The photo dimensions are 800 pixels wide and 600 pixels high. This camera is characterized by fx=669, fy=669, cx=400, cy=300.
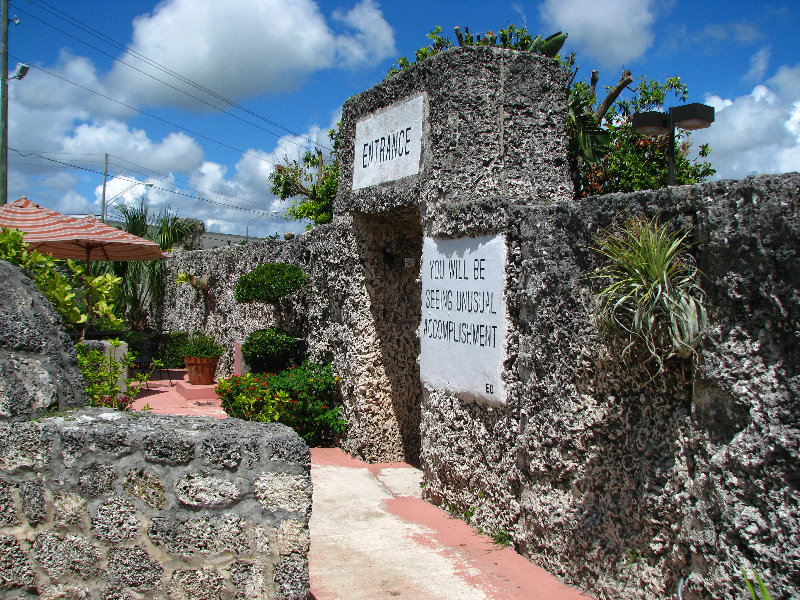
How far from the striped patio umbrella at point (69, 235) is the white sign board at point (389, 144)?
4434mm

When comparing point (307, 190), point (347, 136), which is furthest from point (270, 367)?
point (307, 190)

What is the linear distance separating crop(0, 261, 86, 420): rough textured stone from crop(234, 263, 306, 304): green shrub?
15.7 ft

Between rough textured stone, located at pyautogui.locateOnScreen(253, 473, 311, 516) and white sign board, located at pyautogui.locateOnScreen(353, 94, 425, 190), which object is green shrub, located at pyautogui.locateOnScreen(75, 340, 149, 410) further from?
white sign board, located at pyautogui.locateOnScreen(353, 94, 425, 190)

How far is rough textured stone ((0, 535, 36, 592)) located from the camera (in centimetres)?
296

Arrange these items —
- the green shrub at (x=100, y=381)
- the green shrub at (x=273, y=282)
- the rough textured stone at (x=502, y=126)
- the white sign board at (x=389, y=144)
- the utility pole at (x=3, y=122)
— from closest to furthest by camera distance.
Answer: the green shrub at (x=100, y=381) → the rough textured stone at (x=502, y=126) → the white sign board at (x=389, y=144) → the green shrub at (x=273, y=282) → the utility pole at (x=3, y=122)

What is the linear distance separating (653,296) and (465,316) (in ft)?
7.21

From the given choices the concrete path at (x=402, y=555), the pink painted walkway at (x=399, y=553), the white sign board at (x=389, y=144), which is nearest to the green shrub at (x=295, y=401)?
the pink painted walkway at (x=399, y=553)

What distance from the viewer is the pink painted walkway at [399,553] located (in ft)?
13.8

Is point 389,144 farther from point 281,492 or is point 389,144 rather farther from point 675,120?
point 281,492

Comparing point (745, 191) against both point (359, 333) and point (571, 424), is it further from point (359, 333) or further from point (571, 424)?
point (359, 333)

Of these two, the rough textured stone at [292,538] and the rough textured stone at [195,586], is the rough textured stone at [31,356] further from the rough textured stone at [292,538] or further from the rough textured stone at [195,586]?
the rough textured stone at [292,538]

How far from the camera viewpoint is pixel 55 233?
940cm

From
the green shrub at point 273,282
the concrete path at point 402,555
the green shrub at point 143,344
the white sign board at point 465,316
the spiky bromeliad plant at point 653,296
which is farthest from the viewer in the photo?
the green shrub at point 143,344

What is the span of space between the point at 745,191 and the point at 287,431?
2.39m
